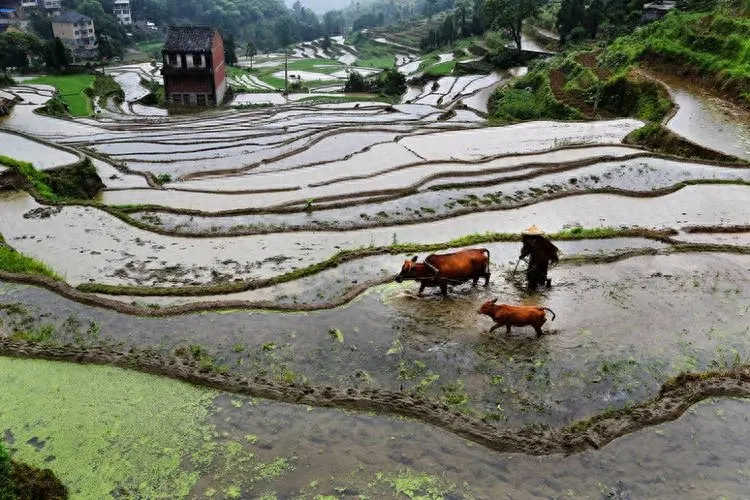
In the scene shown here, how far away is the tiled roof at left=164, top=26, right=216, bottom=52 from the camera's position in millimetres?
45062

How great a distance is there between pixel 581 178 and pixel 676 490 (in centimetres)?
1341

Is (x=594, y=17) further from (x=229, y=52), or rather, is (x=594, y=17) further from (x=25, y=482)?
(x=25, y=482)

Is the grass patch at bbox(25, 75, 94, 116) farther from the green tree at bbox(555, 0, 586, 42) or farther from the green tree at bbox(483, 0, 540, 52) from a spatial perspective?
the green tree at bbox(555, 0, 586, 42)

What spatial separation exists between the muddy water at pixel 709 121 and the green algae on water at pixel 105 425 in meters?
20.7

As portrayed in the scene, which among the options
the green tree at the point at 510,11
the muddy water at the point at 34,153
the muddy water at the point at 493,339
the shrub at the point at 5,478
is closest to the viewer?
the shrub at the point at 5,478

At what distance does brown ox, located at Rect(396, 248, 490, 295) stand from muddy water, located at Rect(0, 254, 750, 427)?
362mm

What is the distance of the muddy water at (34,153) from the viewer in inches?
748

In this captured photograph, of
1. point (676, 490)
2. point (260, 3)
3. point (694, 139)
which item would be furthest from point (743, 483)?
point (260, 3)

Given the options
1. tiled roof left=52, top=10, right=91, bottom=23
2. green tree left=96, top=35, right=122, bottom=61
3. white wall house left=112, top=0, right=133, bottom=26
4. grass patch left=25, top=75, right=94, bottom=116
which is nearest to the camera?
grass patch left=25, top=75, right=94, bottom=116

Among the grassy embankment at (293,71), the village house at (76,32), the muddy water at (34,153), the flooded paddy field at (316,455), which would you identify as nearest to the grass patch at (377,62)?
the grassy embankment at (293,71)

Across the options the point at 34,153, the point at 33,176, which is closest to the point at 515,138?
the point at 33,176

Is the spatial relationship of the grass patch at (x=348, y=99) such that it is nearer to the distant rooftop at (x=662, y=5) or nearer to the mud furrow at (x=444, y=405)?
the distant rooftop at (x=662, y=5)

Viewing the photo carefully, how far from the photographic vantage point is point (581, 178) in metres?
17.7

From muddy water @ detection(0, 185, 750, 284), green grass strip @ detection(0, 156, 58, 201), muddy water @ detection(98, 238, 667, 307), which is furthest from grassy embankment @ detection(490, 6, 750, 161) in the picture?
green grass strip @ detection(0, 156, 58, 201)
